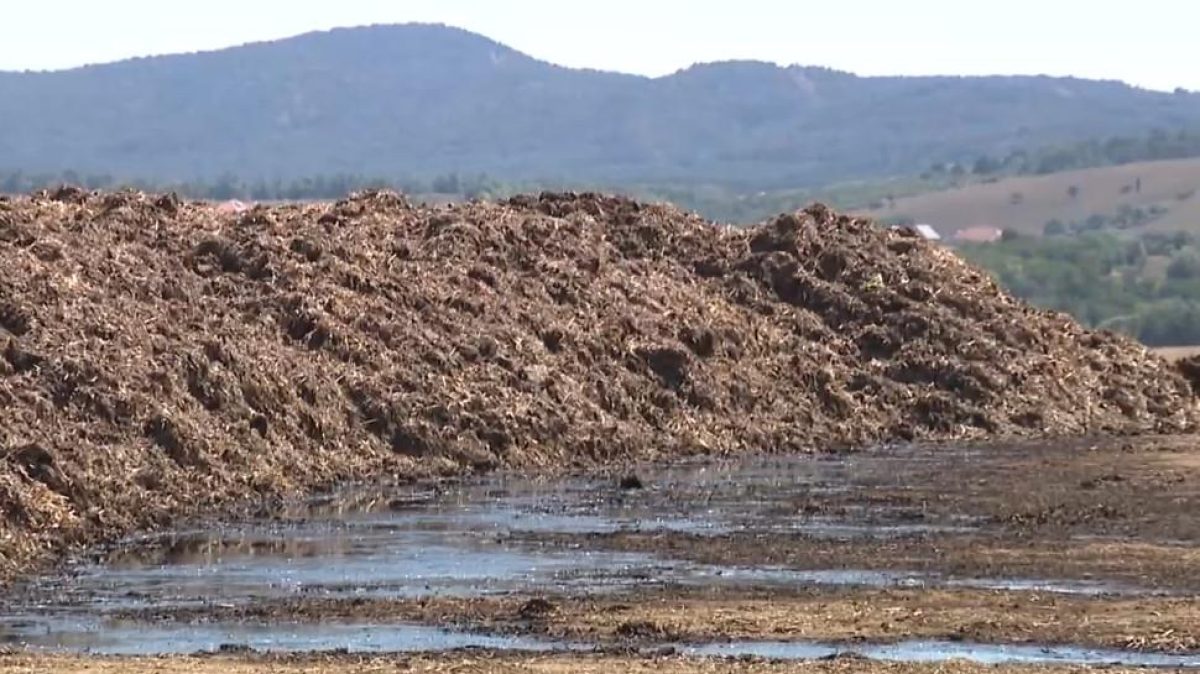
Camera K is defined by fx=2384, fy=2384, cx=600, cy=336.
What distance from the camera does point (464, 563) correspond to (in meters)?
21.6

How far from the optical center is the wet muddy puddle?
1686 cm

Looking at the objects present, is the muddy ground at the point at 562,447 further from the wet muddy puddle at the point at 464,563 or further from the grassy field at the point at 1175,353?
the grassy field at the point at 1175,353

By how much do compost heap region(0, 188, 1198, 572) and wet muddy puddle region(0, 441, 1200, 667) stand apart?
1.48 meters

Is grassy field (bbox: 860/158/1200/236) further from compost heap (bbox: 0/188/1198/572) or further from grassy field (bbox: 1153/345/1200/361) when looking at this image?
compost heap (bbox: 0/188/1198/572)

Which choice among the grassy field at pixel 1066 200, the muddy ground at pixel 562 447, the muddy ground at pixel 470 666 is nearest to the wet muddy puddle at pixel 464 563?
the muddy ground at pixel 562 447

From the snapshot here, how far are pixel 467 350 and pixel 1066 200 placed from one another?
111 m

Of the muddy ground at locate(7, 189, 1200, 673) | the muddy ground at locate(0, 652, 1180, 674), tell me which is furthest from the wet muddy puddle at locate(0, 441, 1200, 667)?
the muddy ground at locate(0, 652, 1180, 674)

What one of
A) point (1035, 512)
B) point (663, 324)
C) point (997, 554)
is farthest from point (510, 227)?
point (997, 554)

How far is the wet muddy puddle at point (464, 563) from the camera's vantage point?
16.9 m

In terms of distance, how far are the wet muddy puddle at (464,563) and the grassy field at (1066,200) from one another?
102641 mm

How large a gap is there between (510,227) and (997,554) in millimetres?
18937

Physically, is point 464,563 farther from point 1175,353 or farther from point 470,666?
point 1175,353

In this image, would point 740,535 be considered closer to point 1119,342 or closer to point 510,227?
point 510,227

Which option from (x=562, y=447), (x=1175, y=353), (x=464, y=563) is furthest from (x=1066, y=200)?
(x=464, y=563)
